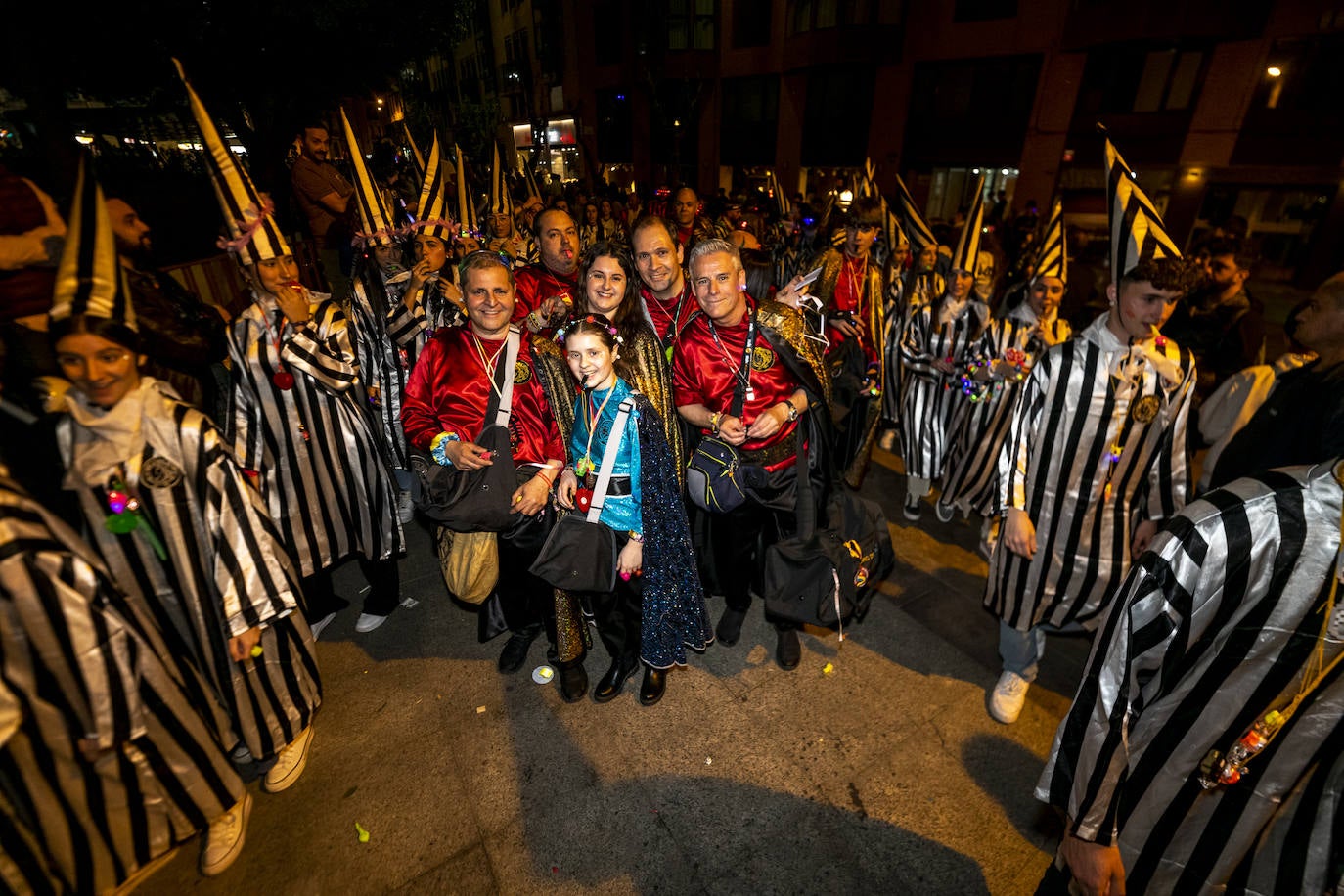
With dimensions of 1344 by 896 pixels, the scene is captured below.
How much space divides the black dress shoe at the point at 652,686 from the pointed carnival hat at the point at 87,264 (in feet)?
9.58

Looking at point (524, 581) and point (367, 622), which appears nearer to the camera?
point (524, 581)

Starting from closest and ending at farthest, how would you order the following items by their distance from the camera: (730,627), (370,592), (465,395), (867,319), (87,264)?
(87,264), (465,395), (730,627), (370,592), (867,319)

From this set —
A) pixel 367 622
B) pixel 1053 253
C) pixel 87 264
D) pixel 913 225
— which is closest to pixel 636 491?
pixel 87 264

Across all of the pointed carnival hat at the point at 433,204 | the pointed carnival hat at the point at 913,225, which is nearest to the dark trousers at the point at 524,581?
the pointed carnival hat at the point at 433,204

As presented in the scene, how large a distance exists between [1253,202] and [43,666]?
25.2m

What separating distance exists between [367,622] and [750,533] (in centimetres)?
273

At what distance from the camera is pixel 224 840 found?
2.59m

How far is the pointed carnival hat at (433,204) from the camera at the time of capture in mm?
4574

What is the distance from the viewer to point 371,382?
15.9ft

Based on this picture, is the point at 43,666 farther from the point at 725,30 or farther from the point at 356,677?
the point at 725,30

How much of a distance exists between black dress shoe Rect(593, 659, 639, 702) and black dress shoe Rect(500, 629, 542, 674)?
54 centimetres

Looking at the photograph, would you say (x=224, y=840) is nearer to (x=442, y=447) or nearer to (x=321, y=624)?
(x=321, y=624)

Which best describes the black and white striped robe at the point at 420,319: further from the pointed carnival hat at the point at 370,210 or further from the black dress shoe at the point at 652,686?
the black dress shoe at the point at 652,686

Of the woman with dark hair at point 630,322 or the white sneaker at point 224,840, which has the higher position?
the woman with dark hair at point 630,322
